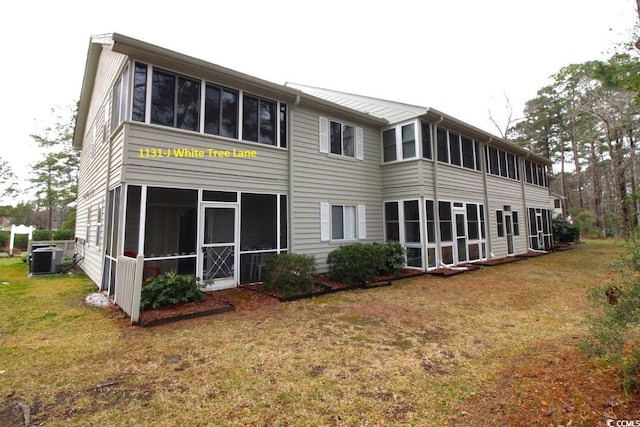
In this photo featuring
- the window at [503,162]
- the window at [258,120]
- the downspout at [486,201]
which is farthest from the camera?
the window at [503,162]

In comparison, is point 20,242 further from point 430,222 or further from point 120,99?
point 430,222

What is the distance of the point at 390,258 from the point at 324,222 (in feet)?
7.39

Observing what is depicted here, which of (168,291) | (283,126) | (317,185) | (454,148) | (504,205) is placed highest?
(454,148)

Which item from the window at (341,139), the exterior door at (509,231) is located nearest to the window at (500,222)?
the exterior door at (509,231)

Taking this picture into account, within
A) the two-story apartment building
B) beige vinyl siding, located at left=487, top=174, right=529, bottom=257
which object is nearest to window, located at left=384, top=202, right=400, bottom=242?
the two-story apartment building

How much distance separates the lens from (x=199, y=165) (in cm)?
695

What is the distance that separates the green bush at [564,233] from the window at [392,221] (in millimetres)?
15062

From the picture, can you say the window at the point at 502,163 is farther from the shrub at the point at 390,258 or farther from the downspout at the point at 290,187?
the downspout at the point at 290,187

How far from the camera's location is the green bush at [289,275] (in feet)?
22.6

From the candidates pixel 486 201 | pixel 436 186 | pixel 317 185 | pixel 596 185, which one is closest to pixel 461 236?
pixel 436 186

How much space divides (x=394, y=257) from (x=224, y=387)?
7052mm

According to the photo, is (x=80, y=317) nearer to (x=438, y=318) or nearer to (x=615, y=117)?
(x=438, y=318)

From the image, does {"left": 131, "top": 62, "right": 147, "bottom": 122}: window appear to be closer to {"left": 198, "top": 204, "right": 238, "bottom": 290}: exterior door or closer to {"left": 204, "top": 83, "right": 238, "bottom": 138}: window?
{"left": 204, "top": 83, "right": 238, "bottom": 138}: window

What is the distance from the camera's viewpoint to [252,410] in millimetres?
2553
